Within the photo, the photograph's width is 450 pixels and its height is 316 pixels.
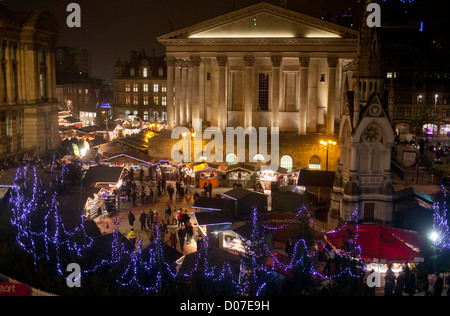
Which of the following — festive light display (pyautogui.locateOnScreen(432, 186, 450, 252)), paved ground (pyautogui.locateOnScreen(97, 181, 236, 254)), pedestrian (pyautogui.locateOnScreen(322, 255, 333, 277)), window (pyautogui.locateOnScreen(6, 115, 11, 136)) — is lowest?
paved ground (pyautogui.locateOnScreen(97, 181, 236, 254))

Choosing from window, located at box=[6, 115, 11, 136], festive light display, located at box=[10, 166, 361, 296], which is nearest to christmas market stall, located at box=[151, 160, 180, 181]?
window, located at box=[6, 115, 11, 136]

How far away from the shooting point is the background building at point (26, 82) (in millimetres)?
49438

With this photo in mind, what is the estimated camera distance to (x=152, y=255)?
19.4 meters

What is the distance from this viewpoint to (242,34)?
47469mm

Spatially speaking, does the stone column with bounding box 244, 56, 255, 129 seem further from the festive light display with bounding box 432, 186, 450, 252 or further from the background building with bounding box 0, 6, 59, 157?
the festive light display with bounding box 432, 186, 450, 252

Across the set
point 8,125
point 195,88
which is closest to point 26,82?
point 8,125

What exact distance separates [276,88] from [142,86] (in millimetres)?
45875

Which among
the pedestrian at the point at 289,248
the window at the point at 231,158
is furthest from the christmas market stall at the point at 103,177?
the pedestrian at the point at 289,248

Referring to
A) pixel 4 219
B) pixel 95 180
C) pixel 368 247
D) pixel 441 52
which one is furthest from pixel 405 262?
pixel 441 52

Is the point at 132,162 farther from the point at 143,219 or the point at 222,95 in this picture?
the point at 143,219

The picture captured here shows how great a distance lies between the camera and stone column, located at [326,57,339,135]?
46781mm

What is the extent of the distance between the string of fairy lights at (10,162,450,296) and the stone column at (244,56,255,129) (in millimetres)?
24431

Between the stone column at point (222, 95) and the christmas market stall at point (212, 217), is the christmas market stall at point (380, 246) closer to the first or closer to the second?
the christmas market stall at point (212, 217)
